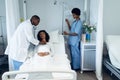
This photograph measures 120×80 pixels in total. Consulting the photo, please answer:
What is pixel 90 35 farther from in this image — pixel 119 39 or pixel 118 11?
pixel 118 11

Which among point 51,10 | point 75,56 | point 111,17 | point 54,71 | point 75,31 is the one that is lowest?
point 75,56

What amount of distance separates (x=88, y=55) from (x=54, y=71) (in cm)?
193

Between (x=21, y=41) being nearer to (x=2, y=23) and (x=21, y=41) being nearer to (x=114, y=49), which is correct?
(x=2, y=23)

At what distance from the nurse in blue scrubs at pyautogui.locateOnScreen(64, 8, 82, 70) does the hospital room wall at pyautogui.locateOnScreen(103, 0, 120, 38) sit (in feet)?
2.35

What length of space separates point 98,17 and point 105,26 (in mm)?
963

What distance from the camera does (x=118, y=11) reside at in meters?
4.25

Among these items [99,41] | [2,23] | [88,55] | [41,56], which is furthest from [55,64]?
[2,23]

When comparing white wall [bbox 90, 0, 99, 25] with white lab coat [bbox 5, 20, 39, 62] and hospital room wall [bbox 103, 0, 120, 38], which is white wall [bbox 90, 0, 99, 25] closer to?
hospital room wall [bbox 103, 0, 120, 38]

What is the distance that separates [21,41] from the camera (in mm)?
3262

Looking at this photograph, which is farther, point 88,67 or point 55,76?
point 88,67

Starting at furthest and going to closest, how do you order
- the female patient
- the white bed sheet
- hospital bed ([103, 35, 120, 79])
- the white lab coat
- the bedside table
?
the bedside table, hospital bed ([103, 35, 120, 79]), the white lab coat, the female patient, the white bed sheet

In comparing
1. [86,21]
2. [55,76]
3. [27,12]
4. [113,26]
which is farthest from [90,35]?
[55,76]

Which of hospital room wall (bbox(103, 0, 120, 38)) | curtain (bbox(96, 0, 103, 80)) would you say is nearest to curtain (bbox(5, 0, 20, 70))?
curtain (bbox(96, 0, 103, 80))

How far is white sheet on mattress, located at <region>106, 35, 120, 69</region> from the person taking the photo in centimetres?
341
